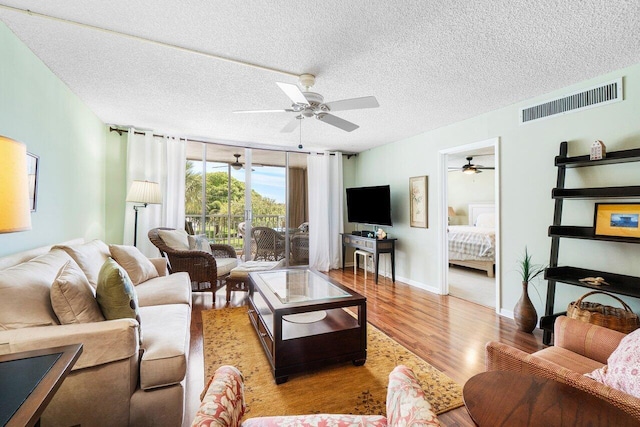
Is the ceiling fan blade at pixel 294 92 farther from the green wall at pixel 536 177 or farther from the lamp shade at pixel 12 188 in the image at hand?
the green wall at pixel 536 177

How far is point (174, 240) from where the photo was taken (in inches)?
143

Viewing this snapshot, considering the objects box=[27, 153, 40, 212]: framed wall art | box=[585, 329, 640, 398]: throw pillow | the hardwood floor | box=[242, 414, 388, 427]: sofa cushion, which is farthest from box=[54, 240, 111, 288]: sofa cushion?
box=[585, 329, 640, 398]: throw pillow

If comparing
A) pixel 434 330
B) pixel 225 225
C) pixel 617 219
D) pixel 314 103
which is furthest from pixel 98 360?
pixel 225 225

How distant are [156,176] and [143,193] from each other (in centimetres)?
69

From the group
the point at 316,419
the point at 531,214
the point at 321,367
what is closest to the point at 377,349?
the point at 321,367

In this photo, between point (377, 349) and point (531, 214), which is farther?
point (531, 214)

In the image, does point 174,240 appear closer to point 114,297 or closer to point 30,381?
point 114,297

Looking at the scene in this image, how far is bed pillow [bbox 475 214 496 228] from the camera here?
271 inches

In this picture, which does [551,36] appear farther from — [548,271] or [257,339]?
[257,339]

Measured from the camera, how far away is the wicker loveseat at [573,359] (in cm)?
104

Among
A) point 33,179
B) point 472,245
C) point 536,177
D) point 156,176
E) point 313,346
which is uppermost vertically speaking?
→ point 156,176

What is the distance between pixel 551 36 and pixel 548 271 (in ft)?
6.09

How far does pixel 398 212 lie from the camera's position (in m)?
4.90

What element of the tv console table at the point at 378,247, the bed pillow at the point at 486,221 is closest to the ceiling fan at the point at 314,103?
the tv console table at the point at 378,247
